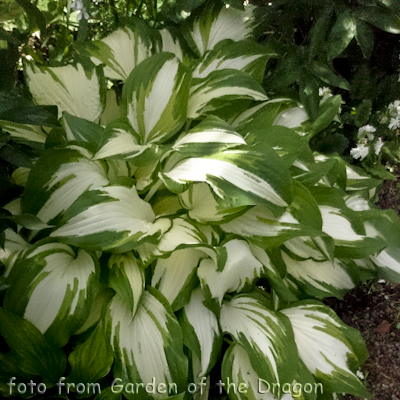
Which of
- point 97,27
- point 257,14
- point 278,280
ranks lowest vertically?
point 278,280

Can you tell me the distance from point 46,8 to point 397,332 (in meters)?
1.40

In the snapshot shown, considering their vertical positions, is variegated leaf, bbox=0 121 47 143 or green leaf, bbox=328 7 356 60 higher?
green leaf, bbox=328 7 356 60

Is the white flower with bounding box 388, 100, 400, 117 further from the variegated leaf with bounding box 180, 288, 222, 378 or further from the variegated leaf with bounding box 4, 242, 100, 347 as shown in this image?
the variegated leaf with bounding box 4, 242, 100, 347

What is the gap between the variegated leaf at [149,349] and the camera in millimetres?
651

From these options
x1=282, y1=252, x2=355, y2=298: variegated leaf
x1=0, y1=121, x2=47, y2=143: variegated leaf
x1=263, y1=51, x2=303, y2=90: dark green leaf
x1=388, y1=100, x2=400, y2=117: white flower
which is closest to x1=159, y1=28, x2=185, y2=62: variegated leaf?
x1=263, y1=51, x2=303, y2=90: dark green leaf

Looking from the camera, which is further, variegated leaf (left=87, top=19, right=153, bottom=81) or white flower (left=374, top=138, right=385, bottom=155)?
white flower (left=374, top=138, right=385, bottom=155)

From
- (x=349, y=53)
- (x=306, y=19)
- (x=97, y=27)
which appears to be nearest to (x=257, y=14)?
(x=306, y=19)

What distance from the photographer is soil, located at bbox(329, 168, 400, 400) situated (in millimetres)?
968

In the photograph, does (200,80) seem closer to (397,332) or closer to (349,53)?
(349,53)

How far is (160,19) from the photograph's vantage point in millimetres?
977

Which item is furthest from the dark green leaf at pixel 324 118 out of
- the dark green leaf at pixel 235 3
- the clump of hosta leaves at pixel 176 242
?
the dark green leaf at pixel 235 3

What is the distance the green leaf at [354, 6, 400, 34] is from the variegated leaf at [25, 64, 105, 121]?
2.05 ft

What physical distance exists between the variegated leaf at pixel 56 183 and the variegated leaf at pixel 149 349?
22 cm

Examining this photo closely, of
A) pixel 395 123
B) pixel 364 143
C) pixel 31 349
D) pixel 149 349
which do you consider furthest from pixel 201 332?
pixel 395 123
